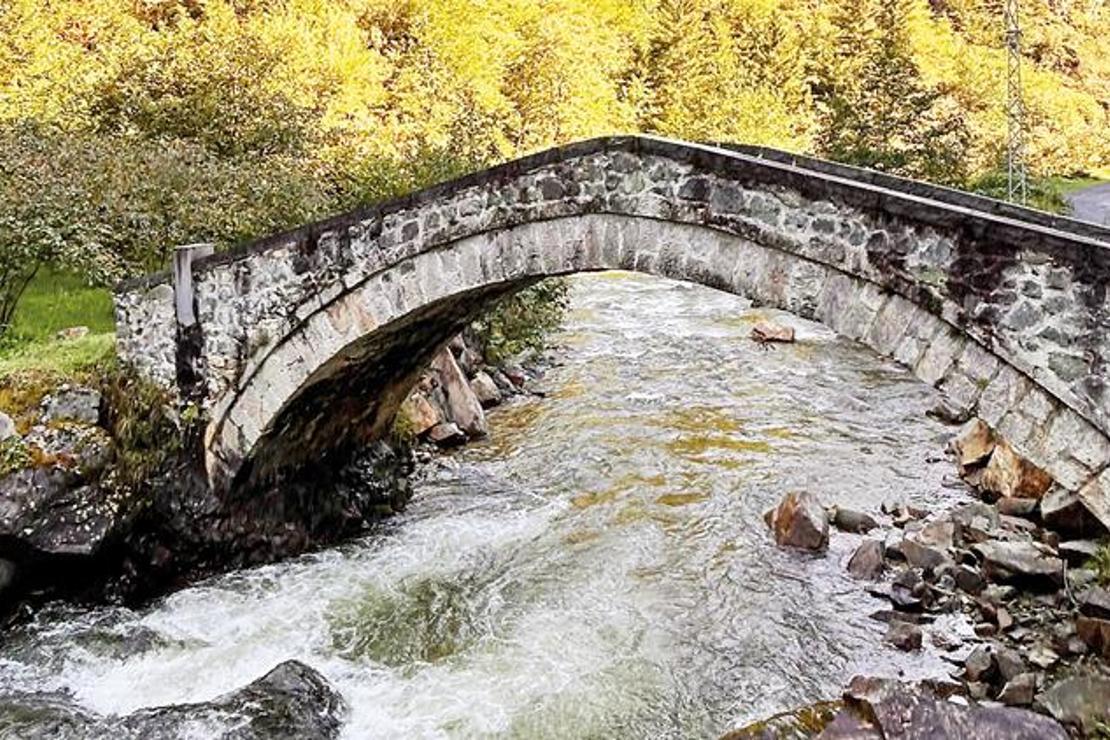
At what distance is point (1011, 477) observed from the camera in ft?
35.0

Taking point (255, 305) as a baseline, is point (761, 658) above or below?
below

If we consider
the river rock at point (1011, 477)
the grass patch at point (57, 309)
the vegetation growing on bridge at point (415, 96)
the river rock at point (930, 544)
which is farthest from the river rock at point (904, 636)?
the grass patch at point (57, 309)

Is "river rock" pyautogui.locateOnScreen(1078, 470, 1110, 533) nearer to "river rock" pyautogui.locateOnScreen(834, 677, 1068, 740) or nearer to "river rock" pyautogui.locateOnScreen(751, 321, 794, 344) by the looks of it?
"river rock" pyautogui.locateOnScreen(834, 677, 1068, 740)

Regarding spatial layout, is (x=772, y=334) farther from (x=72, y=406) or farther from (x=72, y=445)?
(x=72, y=445)

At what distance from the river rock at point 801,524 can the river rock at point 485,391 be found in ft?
17.6

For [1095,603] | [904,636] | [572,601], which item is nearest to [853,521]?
[904,636]

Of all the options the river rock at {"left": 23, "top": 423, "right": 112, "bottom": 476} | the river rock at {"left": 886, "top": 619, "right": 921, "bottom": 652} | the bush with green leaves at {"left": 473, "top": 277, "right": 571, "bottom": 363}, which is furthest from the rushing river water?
→ the bush with green leaves at {"left": 473, "top": 277, "right": 571, "bottom": 363}

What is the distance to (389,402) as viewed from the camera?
1115 cm

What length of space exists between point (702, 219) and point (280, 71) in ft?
42.0

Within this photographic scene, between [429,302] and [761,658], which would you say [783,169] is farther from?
[761,658]

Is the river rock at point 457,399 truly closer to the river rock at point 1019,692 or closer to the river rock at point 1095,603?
the river rock at point 1095,603

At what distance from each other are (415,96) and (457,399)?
12.1m

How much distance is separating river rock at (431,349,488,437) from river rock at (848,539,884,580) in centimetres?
554

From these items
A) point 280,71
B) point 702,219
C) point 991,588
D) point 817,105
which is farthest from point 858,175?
point 817,105
